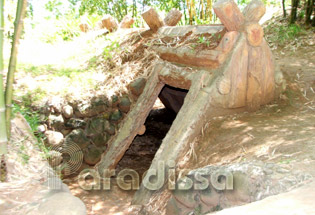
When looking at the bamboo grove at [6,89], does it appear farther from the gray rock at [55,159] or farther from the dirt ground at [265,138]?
the dirt ground at [265,138]

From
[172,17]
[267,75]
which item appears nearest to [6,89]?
[267,75]

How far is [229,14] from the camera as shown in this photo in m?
3.91

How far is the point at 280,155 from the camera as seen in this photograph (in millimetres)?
2916

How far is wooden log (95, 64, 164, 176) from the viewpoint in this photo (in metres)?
4.72

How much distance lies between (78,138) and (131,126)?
800 mm

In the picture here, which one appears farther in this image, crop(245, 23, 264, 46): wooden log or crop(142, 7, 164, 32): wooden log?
crop(142, 7, 164, 32): wooden log

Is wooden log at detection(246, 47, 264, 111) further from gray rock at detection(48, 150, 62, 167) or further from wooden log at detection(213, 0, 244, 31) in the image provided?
gray rock at detection(48, 150, 62, 167)

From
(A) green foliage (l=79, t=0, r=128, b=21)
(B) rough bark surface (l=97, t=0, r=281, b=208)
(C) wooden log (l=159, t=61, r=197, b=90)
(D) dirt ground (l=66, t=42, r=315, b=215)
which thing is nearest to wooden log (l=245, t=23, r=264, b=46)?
(B) rough bark surface (l=97, t=0, r=281, b=208)

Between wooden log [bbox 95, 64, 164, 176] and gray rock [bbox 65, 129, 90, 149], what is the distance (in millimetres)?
345

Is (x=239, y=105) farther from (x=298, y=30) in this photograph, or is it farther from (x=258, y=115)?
(x=298, y=30)

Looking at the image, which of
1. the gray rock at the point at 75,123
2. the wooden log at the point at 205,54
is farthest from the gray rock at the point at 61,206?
the gray rock at the point at 75,123

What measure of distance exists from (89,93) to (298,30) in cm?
447

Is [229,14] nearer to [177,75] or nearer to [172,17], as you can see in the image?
[177,75]

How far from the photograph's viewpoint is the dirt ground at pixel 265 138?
299 centimetres
